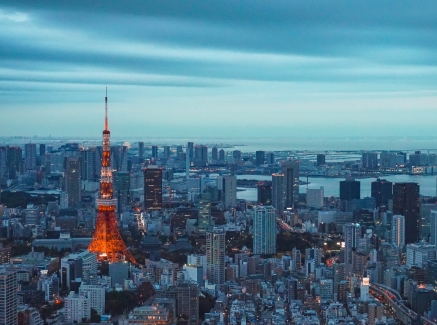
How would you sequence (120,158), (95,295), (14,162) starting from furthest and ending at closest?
1. (120,158)
2. (14,162)
3. (95,295)

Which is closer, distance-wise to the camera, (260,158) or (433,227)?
(433,227)

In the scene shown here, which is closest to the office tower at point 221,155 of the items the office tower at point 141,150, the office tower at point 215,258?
the office tower at point 141,150

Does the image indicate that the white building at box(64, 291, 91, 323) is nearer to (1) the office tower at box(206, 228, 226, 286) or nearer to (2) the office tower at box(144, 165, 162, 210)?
(1) the office tower at box(206, 228, 226, 286)

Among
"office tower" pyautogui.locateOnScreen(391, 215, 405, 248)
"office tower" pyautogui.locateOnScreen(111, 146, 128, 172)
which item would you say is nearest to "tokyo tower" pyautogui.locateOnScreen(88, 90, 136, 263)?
"office tower" pyautogui.locateOnScreen(391, 215, 405, 248)

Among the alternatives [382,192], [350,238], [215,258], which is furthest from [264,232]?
[382,192]

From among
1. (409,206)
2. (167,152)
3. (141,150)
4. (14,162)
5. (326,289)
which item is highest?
(141,150)

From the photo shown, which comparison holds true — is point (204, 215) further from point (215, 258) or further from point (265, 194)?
point (215, 258)

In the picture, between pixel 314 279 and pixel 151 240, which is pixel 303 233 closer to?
pixel 151 240
